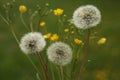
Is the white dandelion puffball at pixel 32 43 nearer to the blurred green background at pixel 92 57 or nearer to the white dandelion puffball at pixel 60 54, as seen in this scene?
the white dandelion puffball at pixel 60 54

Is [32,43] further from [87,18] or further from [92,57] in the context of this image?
[92,57]

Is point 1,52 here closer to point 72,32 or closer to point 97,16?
point 72,32

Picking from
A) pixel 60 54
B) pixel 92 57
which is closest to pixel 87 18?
pixel 60 54

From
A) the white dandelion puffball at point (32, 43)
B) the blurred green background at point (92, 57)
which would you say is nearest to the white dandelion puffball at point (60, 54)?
the white dandelion puffball at point (32, 43)

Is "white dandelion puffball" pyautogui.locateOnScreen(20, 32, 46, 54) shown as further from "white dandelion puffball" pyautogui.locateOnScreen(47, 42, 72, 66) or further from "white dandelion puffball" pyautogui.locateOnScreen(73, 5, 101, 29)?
"white dandelion puffball" pyautogui.locateOnScreen(73, 5, 101, 29)

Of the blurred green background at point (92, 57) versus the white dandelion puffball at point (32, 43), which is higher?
the white dandelion puffball at point (32, 43)

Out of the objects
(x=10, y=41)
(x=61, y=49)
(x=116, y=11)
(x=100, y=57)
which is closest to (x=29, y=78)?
(x=100, y=57)
